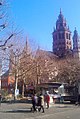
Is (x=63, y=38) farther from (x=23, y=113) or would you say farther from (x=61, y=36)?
(x=23, y=113)

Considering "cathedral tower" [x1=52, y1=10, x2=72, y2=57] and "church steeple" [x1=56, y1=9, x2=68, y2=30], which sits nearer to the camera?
"cathedral tower" [x1=52, y1=10, x2=72, y2=57]

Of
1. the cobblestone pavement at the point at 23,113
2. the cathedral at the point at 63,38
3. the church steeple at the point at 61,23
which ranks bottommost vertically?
the cobblestone pavement at the point at 23,113

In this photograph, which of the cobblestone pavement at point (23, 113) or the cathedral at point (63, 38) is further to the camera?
the cathedral at point (63, 38)

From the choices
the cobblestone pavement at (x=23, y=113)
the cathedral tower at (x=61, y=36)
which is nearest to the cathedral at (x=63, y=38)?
the cathedral tower at (x=61, y=36)

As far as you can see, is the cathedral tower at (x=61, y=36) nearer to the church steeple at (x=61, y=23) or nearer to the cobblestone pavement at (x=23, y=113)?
the church steeple at (x=61, y=23)

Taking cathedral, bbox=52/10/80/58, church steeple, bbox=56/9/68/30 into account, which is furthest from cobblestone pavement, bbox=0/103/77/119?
church steeple, bbox=56/9/68/30

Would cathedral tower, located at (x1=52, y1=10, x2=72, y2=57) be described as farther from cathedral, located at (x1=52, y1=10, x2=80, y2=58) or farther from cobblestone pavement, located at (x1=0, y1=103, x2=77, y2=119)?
cobblestone pavement, located at (x1=0, y1=103, x2=77, y2=119)

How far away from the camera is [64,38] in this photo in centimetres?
14075

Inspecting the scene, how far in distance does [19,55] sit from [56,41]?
91.4 metres

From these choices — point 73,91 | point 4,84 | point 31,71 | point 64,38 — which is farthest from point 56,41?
point 73,91

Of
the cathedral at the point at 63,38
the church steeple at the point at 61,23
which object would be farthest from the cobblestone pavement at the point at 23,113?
the church steeple at the point at 61,23

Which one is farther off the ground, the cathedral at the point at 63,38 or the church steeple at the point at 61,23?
the church steeple at the point at 61,23

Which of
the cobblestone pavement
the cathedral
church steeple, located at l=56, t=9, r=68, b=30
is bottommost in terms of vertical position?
the cobblestone pavement

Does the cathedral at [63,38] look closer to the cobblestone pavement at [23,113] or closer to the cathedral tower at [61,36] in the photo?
the cathedral tower at [61,36]
